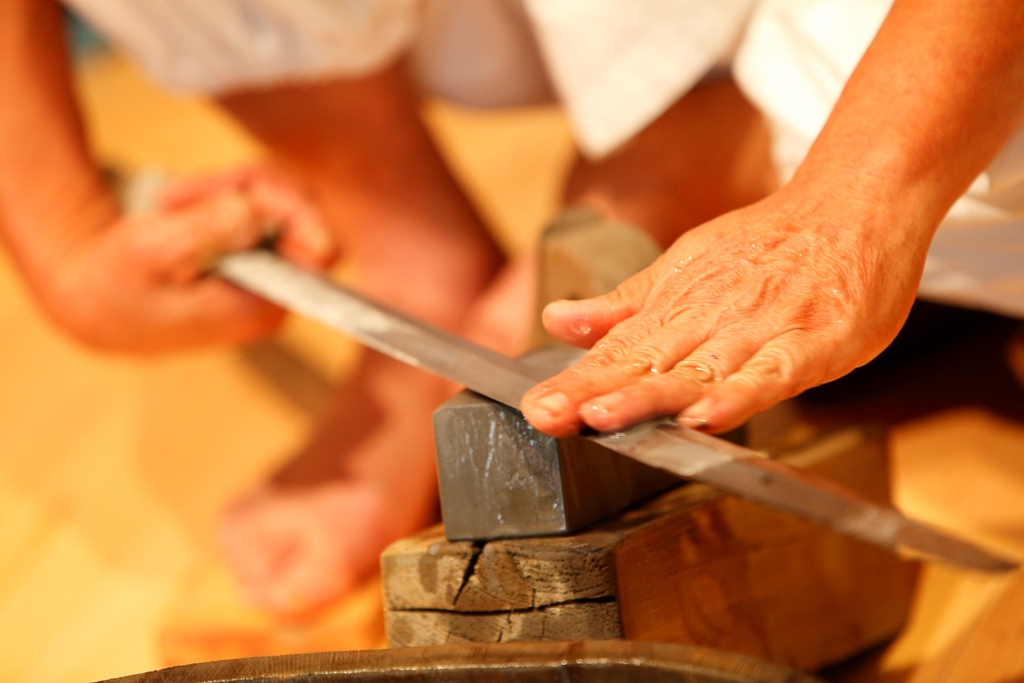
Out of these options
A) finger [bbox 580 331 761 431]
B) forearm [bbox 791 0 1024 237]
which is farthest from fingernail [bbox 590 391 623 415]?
forearm [bbox 791 0 1024 237]

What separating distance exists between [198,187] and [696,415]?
62 centimetres

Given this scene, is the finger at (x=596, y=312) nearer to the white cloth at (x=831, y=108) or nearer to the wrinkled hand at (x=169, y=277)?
the white cloth at (x=831, y=108)

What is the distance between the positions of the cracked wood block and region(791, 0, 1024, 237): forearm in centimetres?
17

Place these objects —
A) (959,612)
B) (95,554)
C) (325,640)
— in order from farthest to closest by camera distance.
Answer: (95,554)
(325,640)
(959,612)

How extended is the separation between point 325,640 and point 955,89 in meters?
0.62

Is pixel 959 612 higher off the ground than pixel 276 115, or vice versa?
pixel 276 115

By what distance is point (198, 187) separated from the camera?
86 cm

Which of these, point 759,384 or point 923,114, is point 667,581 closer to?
point 759,384

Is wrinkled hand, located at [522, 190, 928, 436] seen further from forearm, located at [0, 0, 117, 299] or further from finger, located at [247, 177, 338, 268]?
forearm, located at [0, 0, 117, 299]

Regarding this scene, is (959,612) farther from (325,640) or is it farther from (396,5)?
(396,5)

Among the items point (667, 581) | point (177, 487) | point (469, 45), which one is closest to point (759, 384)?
point (667, 581)

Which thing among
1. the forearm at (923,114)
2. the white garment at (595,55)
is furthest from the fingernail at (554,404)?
the white garment at (595,55)

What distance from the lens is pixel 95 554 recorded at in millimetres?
955

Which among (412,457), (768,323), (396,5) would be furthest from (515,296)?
(768,323)
